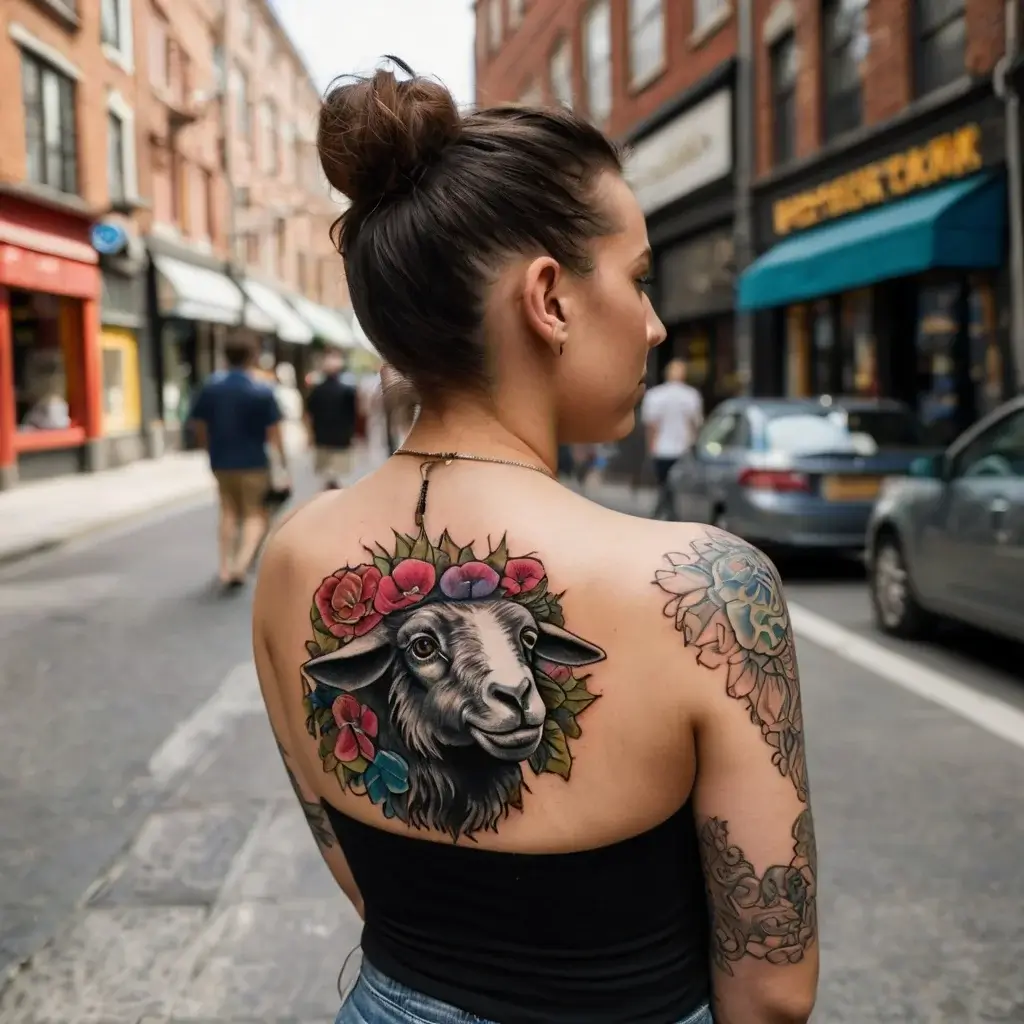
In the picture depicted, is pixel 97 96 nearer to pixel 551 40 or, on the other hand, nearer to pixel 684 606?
pixel 551 40

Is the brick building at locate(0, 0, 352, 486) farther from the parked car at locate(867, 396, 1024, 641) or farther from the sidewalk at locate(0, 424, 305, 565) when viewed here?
the parked car at locate(867, 396, 1024, 641)

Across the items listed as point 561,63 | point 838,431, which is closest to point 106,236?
point 561,63

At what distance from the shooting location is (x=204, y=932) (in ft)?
11.5

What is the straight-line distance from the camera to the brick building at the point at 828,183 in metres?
14.2

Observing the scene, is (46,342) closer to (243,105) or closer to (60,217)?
(60,217)

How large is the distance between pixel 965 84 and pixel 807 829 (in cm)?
1471

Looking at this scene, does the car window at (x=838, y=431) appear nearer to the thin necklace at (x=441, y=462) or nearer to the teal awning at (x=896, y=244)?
the teal awning at (x=896, y=244)

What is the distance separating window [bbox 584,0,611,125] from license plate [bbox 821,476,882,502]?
60.9ft

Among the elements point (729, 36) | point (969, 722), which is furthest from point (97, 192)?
point (969, 722)

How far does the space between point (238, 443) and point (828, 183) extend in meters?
11.4

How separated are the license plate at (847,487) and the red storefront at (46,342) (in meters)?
12.8

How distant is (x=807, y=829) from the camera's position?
1.23 meters

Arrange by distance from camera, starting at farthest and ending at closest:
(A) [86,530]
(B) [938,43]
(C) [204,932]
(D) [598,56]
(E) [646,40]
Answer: (D) [598,56]
(E) [646,40]
(B) [938,43]
(A) [86,530]
(C) [204,932]

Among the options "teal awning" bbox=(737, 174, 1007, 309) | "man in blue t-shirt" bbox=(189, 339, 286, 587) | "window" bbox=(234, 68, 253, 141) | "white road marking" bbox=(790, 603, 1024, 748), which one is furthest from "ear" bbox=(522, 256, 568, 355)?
"window" bbox=(234, 68, 253, 141)
